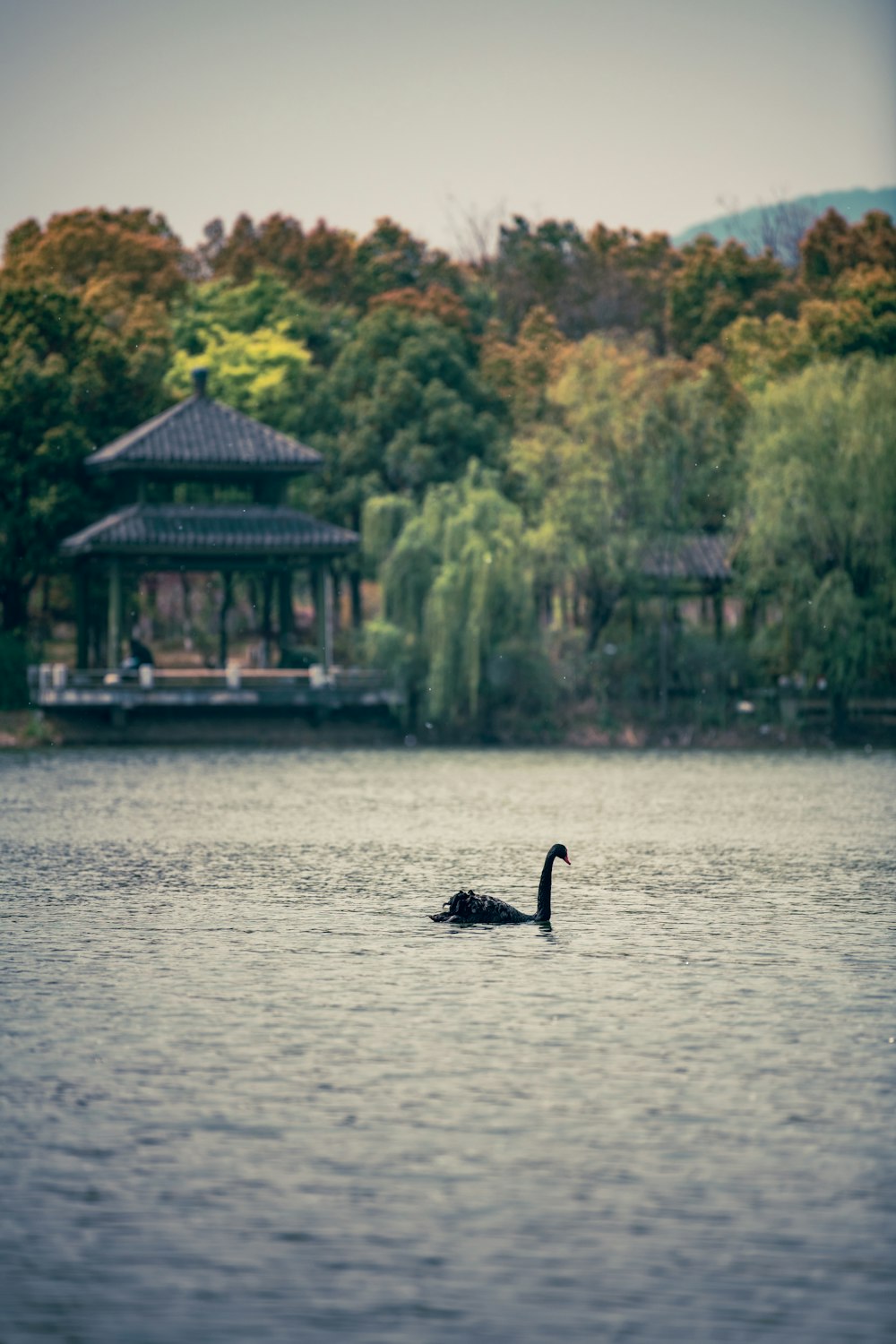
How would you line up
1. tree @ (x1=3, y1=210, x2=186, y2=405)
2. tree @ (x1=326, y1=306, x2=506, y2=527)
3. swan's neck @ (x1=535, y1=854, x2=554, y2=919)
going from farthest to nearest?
tree @ (x1=3, y1=210, x2=186, y2=405) < tree @ (x1=326, y1=306, x2=506, y2=527) < swan's neck @ (x1=535, y1=854, x2=554, y2=919)

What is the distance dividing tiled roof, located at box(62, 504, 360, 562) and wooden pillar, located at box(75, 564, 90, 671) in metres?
1.29

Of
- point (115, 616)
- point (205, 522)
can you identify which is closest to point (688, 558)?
point (205, 522)

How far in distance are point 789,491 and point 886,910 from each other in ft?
113

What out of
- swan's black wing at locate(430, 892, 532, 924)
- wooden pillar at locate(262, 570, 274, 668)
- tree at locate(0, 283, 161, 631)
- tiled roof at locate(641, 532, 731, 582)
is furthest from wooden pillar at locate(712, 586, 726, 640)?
swan's black wing at locate(430, 892, 532, 924)

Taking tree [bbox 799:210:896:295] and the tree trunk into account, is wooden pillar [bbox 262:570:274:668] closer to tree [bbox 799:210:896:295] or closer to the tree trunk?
the tree trunk

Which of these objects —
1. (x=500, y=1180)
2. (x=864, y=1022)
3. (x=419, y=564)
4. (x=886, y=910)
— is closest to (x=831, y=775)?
(x=419, y=564)

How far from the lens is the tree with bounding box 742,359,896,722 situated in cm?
5616

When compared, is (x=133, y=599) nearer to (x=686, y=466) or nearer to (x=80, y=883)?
(x=686, y=466)

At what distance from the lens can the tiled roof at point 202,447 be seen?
198ft

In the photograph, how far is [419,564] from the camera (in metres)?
59.3

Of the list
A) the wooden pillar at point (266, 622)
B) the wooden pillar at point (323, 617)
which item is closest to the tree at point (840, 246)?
the wooden pillar at point (323, 617)

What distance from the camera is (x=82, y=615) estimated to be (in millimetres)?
63375

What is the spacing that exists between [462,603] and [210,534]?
7924mm

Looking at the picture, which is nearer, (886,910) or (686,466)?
(886,910)
